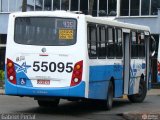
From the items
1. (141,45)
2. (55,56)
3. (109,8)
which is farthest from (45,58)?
(109,8)

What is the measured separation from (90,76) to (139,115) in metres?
1.81

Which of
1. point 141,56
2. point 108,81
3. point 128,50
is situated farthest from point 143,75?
point 108,81

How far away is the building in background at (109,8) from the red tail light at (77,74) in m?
25.2

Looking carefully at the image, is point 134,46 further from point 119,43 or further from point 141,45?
point 119,43

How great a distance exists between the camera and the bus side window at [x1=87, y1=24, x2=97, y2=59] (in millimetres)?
17500

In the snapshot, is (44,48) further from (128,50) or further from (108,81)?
(128,50)

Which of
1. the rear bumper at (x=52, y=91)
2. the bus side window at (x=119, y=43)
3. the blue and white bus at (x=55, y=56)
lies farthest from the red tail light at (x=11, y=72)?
the bus side window at (x=119, y=43)

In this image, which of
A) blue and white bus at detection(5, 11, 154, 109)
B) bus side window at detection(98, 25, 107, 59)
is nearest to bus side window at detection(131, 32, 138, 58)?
bus side window at detection(98, 25, 107, 59)

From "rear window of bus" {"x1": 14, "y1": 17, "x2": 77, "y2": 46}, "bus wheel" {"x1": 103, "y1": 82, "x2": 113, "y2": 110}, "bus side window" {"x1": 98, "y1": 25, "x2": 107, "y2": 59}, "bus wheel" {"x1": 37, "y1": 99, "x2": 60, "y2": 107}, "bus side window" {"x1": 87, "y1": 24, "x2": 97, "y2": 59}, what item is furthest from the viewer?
"bus wheel" {"x1": 37, "y1": 99, "x2": 60, "y2": 107}

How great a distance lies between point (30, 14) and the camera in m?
17.6

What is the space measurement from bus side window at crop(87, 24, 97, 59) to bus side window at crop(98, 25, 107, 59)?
34 centimetres

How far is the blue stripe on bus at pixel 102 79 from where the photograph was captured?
17.6 meters

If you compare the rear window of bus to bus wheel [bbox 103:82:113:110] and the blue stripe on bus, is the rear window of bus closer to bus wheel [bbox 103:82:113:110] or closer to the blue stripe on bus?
the blue stripe on bus

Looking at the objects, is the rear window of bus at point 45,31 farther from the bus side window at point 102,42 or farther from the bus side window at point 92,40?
the bus side window at point 102,42
